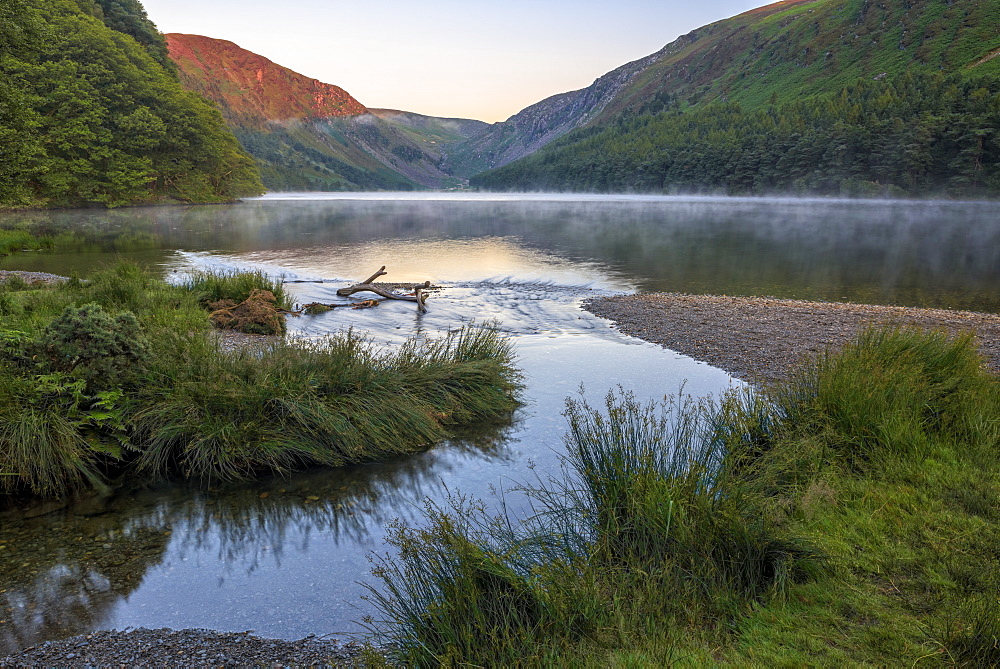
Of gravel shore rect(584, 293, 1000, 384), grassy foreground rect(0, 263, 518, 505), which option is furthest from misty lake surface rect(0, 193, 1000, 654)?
gravel shore rect(584, 293, 1000, 384)

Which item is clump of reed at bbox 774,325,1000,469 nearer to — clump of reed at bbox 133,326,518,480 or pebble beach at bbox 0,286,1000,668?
pebble beach at bbox 0,286,1000,668

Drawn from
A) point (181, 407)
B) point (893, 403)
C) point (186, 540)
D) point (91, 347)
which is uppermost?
point (91, 347)

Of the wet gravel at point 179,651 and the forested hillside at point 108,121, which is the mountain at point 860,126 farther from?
the wet gravel at point 179,651

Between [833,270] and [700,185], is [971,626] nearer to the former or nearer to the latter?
[833,270]

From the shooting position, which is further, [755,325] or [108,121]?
[108,121]

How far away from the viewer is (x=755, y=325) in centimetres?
1669

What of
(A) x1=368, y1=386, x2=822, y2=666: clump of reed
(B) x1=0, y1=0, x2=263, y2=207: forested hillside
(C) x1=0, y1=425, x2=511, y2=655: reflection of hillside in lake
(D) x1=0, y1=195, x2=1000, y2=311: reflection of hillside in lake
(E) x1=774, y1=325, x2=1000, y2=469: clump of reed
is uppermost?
(B) x1=0, y1=0, x2=263, y2=207: forested hillside

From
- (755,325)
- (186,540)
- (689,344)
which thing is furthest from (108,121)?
(186,540)

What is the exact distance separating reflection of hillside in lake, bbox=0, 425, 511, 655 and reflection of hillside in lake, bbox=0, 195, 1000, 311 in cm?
2124

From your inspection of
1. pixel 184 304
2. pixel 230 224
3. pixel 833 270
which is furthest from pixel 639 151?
pixel 184 304

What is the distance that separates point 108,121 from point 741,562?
86.7 metres

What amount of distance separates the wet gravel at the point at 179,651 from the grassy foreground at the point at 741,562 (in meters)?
0.55

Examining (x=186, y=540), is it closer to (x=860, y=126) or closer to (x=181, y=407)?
(x=181, y=407)

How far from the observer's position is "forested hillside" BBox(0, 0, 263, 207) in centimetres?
6100
